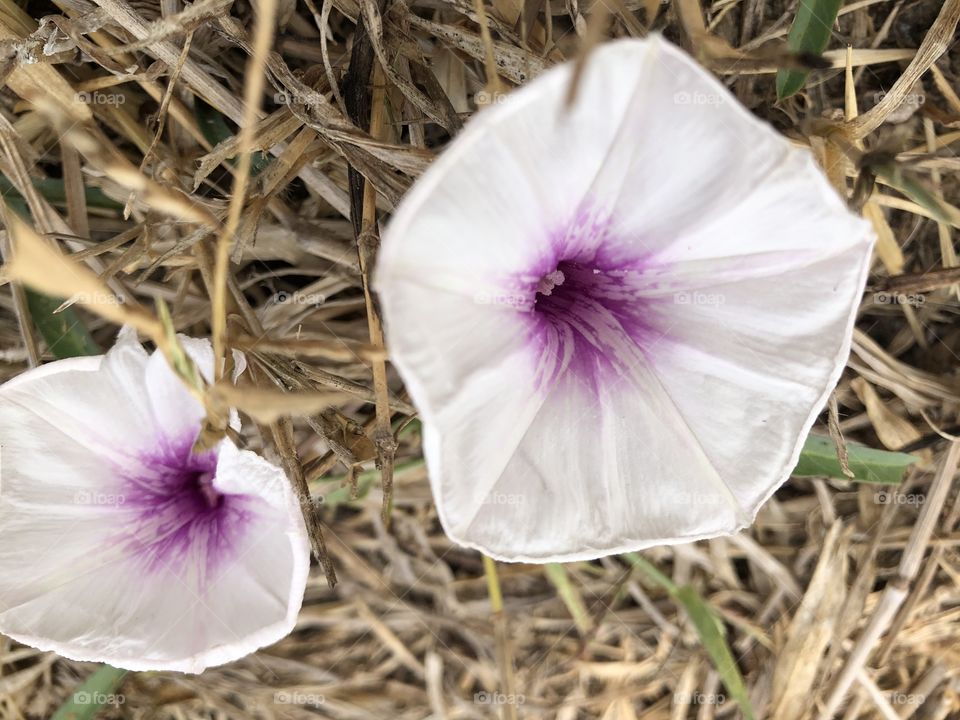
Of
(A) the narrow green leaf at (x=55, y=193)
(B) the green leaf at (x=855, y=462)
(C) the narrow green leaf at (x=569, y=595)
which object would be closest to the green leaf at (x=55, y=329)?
(A) the narrow green leaf at (x=55, y=193)

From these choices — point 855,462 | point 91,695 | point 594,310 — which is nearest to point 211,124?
point 594,310

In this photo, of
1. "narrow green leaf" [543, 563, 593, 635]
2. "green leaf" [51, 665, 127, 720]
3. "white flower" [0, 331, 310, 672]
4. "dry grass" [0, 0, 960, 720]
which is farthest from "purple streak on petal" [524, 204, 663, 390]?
"green leaf" [51, 665, 127, 720]

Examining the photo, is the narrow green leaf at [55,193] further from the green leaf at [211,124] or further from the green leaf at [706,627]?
the green leaf at [706,627]

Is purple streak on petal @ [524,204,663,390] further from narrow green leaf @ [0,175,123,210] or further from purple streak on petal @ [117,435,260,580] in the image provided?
narrow green leaf @ [0,175,123,210]

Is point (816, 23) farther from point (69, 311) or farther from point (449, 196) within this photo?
point (69, 311)

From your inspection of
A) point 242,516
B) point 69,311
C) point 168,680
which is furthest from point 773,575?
point 69,311

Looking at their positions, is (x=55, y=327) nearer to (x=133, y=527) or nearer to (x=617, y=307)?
(x=133, y=527)
